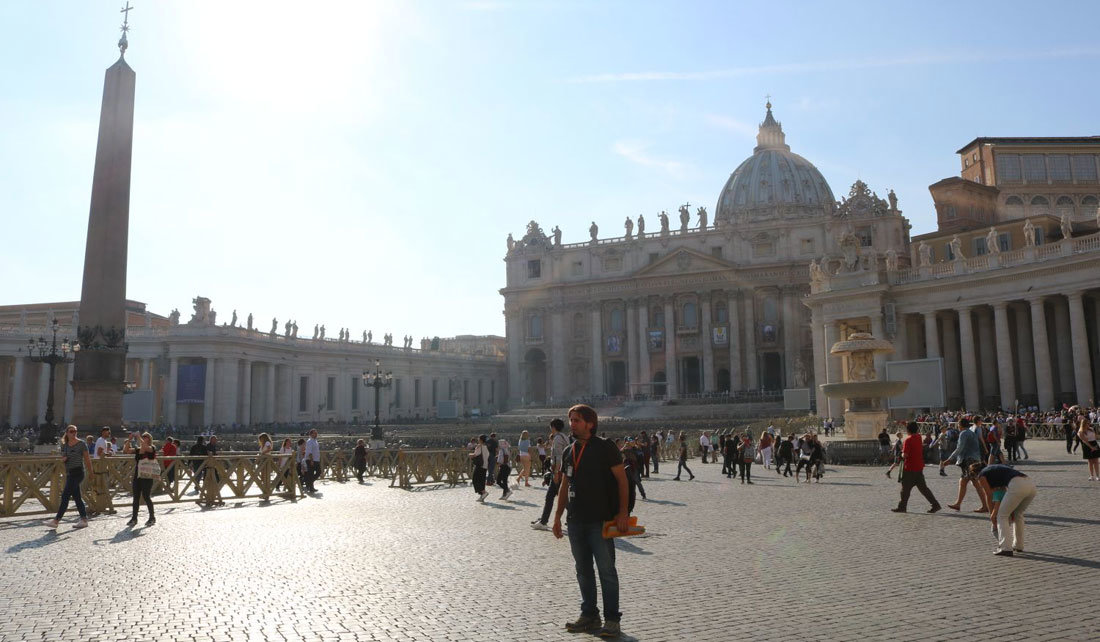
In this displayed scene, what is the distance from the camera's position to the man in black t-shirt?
21.0ft

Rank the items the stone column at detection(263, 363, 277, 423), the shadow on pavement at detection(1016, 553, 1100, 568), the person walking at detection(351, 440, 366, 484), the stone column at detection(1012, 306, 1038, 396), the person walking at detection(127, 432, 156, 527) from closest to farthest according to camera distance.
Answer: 1. the shadow on pavement at detection(1016, 553, 1100, 568)
2. the person walking at detection(127, 432, 156, 527)
3. the person walking at detection(351, 440, 366, 484)
4. the stone column at detection(1012, 306, 1038, 396)
5. the stone column at detection(263, 363, 277, 423)

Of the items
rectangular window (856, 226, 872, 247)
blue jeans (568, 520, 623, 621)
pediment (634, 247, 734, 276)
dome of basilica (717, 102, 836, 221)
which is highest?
dome of basilica (717, 102, 836, 221)

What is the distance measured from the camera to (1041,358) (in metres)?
34.0

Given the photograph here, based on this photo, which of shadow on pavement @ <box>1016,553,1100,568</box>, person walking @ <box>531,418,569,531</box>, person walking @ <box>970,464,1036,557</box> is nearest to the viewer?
shadow on pavement @ <box>1016,553,1100,568</box>

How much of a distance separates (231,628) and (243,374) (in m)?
59.2

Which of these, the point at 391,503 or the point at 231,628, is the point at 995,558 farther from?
the point at 391,503

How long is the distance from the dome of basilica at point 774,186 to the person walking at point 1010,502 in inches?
3443

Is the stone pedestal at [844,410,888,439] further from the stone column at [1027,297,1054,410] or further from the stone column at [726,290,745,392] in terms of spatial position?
the stone column at [726,290,745,392]

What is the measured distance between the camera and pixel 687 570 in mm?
8898

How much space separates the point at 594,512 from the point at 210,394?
58524 mm

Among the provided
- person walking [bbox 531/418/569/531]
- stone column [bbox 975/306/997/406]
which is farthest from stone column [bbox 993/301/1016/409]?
person walking [bbox 531/418/569/531]

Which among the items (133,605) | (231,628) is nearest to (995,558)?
(231,628)

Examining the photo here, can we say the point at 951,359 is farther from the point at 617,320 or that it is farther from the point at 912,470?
the point at 617,320

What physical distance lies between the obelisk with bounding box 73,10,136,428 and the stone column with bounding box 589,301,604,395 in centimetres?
5888
